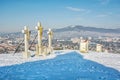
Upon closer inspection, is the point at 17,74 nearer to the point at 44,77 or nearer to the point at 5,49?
the point at 44,77

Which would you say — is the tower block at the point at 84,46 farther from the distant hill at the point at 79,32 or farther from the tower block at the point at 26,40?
the distant hill at the point at 79,32

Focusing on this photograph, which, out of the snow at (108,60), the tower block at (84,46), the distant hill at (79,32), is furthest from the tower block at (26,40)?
the distant hill at (79,32)

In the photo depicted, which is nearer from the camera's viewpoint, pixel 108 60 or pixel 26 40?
pixel 108 60

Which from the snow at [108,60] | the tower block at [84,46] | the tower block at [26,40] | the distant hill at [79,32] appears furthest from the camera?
the distant hill at [79,32]

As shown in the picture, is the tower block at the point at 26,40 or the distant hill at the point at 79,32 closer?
the tower block at the point at 26,40

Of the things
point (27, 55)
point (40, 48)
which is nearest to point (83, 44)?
point (40, 48)

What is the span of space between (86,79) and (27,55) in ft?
25.5

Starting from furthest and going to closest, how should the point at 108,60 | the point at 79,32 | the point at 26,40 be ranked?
the point at 79,32 → the point at 26,40 → the point at 108,60

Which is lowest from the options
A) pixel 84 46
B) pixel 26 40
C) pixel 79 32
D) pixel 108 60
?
pixel 108 60

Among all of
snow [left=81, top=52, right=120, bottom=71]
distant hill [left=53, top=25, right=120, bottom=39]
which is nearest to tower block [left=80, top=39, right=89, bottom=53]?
snow [left=81, top=52, right=120, bottom=71]

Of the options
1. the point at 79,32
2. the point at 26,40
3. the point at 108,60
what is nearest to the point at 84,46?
the point at 26,40

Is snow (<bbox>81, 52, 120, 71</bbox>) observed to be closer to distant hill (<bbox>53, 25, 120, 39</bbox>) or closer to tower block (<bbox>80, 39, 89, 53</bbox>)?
tower block (<bbox>80, 39, 89, 53</bbox>)

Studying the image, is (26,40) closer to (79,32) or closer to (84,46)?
(84,46)

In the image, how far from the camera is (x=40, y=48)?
1684cm
